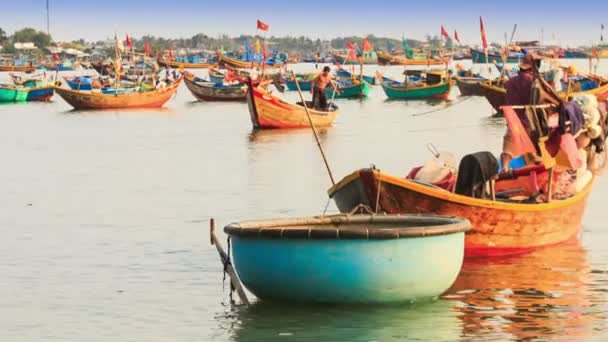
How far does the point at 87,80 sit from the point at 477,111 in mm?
24238

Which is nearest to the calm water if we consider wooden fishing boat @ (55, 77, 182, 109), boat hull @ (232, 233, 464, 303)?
boat hull @ (232, 233, 464, 303)

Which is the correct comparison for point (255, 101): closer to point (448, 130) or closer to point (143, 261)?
point (448, 130)

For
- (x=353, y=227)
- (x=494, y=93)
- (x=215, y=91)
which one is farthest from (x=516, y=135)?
(x=215, y=91)

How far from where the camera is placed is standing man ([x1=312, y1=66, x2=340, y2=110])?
96.9 ft

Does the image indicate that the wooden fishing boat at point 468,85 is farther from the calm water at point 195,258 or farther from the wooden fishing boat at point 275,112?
the calm water at point 195,258

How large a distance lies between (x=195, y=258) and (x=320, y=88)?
719 inches

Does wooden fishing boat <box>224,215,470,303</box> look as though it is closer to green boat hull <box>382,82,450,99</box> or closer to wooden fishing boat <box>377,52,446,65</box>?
green boat hull <box>382,82,450,99</box>

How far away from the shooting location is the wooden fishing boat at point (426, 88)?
53.9m

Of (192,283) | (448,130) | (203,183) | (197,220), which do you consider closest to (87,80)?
(448,130)

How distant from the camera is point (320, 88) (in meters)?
30.8

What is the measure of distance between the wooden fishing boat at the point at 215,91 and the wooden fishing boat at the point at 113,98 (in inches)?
176

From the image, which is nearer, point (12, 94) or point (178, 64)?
point (12, 94)

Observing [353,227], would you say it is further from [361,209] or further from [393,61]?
[393,61]

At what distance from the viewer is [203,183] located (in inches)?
811
